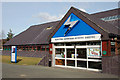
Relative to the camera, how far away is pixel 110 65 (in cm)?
1135

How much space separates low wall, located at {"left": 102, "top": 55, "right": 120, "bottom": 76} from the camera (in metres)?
10.8

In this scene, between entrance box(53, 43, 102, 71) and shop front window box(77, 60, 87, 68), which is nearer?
entrance box(53, 43, 102, 71)

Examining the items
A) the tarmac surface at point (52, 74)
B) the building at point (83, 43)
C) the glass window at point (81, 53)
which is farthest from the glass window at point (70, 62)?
the tarmac surface at point (52, 74)

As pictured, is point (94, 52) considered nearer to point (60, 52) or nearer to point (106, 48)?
point (106, 48)

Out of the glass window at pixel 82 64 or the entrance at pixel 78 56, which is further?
the glass window at pixel 82 64

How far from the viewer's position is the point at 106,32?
12.0 metres

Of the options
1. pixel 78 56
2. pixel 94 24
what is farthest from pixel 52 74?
pixel 94 24

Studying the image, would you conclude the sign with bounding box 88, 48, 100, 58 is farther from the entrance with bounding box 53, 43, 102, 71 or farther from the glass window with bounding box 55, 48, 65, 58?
the glass window with bounding box 55, 48, 65, 58

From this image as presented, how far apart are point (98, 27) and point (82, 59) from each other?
350cm

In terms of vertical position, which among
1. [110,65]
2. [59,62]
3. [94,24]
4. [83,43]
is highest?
[94,24]

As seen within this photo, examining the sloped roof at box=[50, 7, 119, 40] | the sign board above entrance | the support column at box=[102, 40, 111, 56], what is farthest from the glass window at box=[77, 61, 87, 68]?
the sloped roof at box=[50, 7, 119, 40]

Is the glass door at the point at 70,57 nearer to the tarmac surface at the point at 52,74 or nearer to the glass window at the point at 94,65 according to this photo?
the glass window at the point at 94,65

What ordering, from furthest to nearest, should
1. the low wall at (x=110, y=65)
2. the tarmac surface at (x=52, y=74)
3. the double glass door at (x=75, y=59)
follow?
the double glass door at (x=75, y=59) → the low wall at (x=110, y=65) → the tarmac surface at (x=52, y=74)

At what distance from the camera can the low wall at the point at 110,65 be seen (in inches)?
427
